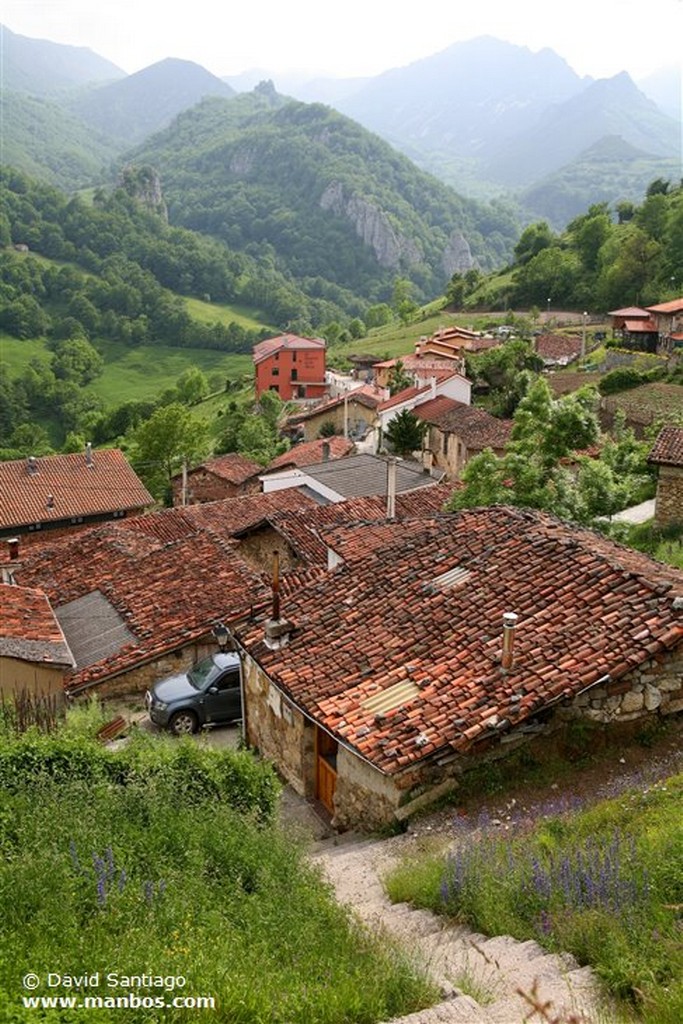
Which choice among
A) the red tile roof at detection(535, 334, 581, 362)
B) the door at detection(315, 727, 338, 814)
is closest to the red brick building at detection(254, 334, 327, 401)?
the red tile roof at detection(535, 334, 581, 362)

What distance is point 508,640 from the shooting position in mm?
10242

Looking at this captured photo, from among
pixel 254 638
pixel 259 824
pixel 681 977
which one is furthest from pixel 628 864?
pixel 254 638

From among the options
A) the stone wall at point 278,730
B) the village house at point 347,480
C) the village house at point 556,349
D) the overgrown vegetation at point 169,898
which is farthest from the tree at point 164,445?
the overgrown vegetation at point 169,898

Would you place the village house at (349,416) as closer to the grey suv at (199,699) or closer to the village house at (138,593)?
the village house at (138,593)

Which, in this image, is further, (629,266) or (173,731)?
(629,266)

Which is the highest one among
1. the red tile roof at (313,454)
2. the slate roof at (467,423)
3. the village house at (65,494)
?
the slate roof at (467,423)

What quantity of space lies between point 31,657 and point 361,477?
16136 millimetres

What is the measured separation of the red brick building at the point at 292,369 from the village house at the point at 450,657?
7679 cm

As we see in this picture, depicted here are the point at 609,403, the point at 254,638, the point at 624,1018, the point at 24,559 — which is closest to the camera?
the point at 624,1018

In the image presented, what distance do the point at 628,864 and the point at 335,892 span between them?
2752 millimetres

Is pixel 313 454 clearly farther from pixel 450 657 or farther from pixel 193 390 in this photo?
pixel 193 390

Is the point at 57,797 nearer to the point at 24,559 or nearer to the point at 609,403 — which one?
the point at 24,559

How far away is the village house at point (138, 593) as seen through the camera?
17156 millimetres

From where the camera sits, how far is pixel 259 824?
844 cm
